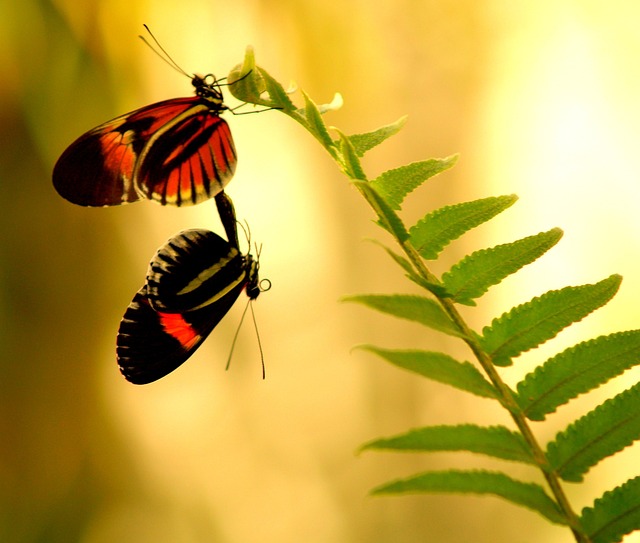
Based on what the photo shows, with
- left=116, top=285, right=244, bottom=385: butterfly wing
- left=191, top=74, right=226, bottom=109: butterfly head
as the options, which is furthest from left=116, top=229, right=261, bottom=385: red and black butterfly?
left=191, top=74, right=226, bottom=109: butterfly head

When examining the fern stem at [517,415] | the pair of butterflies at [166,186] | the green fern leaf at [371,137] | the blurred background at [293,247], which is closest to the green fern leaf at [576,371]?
the fern stem at [517,415]

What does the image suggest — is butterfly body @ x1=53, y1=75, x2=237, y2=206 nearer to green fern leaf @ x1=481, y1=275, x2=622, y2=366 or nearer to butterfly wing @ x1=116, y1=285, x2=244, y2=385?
butterfly wing @ x1=116, y1=285, x2=244, y2=385

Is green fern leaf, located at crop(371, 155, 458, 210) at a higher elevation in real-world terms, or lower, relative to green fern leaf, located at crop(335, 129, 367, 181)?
lower

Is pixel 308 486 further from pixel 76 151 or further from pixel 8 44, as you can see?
pixel 76 151

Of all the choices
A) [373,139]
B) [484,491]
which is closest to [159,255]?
[373,139]

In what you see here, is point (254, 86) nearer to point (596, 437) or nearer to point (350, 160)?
point (350, 160)

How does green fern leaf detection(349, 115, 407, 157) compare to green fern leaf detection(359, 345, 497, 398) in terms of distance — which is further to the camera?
green fern leaf detection(349, 115, 407, 157)

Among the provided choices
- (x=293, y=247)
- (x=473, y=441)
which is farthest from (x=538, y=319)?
(x=293, y=247)
